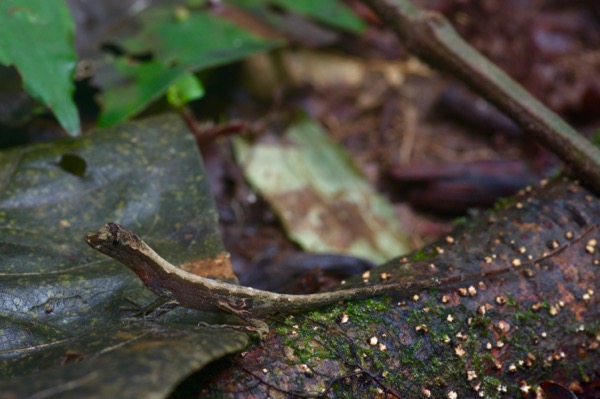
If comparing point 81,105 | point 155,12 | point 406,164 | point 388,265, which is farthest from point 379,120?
point 388,265

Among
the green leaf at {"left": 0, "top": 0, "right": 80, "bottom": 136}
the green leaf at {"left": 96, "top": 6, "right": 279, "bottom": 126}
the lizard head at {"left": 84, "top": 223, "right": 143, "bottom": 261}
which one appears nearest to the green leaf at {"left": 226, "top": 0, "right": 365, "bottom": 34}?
the green leaf at {"left": 96, "top": 6, "right": 279, "bottom": 126}

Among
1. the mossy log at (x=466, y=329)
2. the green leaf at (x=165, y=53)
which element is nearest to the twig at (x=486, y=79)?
the mossy log at (x=466, y=329)

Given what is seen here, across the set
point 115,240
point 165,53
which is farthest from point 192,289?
point 165,53

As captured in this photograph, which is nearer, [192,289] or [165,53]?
[192,289]

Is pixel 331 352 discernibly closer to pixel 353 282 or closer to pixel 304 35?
pixel 353 282

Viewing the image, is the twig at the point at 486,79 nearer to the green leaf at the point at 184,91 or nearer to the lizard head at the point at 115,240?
the green leaf at the point at 184,91

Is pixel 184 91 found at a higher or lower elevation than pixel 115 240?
lower

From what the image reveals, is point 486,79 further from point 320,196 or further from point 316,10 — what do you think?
point 316,10
